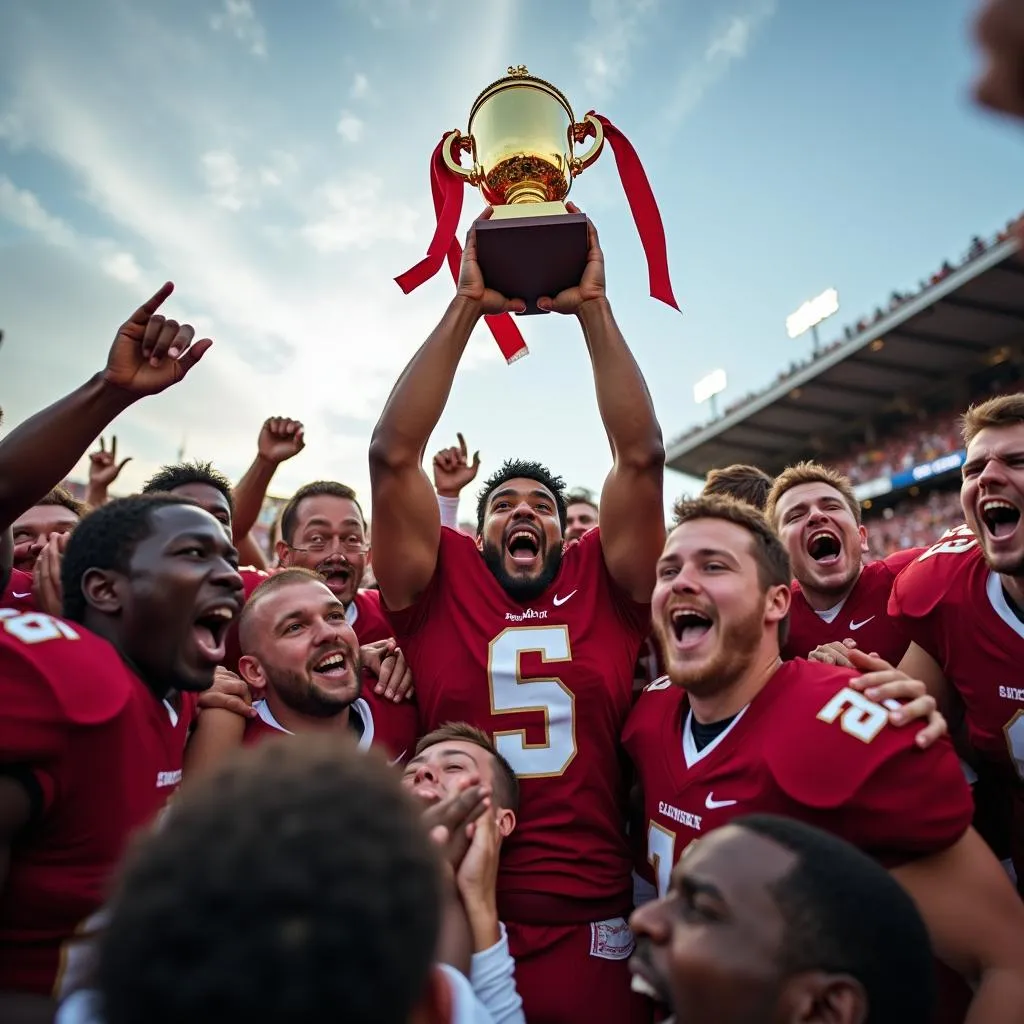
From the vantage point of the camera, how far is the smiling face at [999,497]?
8.45ft

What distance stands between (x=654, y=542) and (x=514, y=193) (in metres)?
1.55

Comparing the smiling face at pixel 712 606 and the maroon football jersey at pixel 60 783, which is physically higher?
the smiling face at pixel 712 606

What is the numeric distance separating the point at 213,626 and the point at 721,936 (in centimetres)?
149

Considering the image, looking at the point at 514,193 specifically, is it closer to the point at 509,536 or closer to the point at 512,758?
the point at 509,536

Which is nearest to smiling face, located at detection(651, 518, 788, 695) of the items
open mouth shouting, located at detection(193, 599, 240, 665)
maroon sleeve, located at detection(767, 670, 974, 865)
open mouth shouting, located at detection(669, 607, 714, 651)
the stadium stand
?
open mouth shouting, located at detection(669, 607, 714, 651)

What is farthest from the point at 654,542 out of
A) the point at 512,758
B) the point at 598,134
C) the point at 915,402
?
the point at 915,402

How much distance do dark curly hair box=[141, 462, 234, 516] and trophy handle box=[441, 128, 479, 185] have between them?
71.2 inches

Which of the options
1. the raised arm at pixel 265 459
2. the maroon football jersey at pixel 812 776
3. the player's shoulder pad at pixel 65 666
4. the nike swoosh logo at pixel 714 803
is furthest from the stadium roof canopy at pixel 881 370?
the player's shoulder pad at pixel 65 666

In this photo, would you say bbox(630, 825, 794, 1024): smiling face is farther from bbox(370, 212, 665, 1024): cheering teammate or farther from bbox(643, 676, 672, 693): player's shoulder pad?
bbox(643, 676, 672, 693): player's shoulder pad

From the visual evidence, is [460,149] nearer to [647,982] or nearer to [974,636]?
[974,636]

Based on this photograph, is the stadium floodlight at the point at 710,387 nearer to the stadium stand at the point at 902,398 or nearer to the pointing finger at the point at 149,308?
the stadium stand at the point at 902,398

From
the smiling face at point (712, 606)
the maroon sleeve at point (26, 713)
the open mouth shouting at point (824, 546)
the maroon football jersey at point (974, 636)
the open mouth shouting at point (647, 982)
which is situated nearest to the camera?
the open mouth shouting at point (647, 982)

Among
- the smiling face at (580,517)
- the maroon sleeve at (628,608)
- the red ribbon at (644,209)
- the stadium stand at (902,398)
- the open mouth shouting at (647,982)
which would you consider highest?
the stadium stand at (902,398)

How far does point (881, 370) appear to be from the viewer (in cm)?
2191
